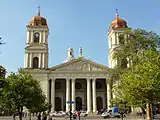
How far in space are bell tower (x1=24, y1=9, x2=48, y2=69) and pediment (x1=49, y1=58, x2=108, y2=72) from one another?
11.4ft

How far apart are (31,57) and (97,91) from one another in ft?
57.7

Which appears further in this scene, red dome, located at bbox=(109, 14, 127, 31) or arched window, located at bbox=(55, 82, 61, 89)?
arched window, located at bbox=(55, 82, 61, 89)

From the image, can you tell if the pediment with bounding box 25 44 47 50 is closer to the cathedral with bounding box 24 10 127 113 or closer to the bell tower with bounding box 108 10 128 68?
the cathedral with bounding box 24 10 127 113

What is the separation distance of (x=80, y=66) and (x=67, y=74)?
350 cm

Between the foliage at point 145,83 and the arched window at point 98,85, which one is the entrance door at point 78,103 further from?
the foliage at point 145,83

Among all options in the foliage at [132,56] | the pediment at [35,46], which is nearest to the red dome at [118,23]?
the pediment at [35,46]

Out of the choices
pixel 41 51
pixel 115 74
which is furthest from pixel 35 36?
pixel 115 74

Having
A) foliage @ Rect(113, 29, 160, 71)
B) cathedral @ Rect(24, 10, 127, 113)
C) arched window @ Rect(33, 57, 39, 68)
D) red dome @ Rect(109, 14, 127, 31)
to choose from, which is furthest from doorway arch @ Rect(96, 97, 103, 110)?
foliage @ Rect(113, 29, 160, 71)

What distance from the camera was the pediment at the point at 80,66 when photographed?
5788cm

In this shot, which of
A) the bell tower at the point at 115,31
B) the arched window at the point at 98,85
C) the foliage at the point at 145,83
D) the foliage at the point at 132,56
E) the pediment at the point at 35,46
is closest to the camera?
the foliage at the point at 145,83

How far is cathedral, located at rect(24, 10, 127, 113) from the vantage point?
56000 millimetres

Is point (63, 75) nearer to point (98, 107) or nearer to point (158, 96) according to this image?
point (98, 107)

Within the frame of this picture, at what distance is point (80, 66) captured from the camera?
2290 inches

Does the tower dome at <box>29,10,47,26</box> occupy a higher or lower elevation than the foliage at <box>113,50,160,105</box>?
higher
